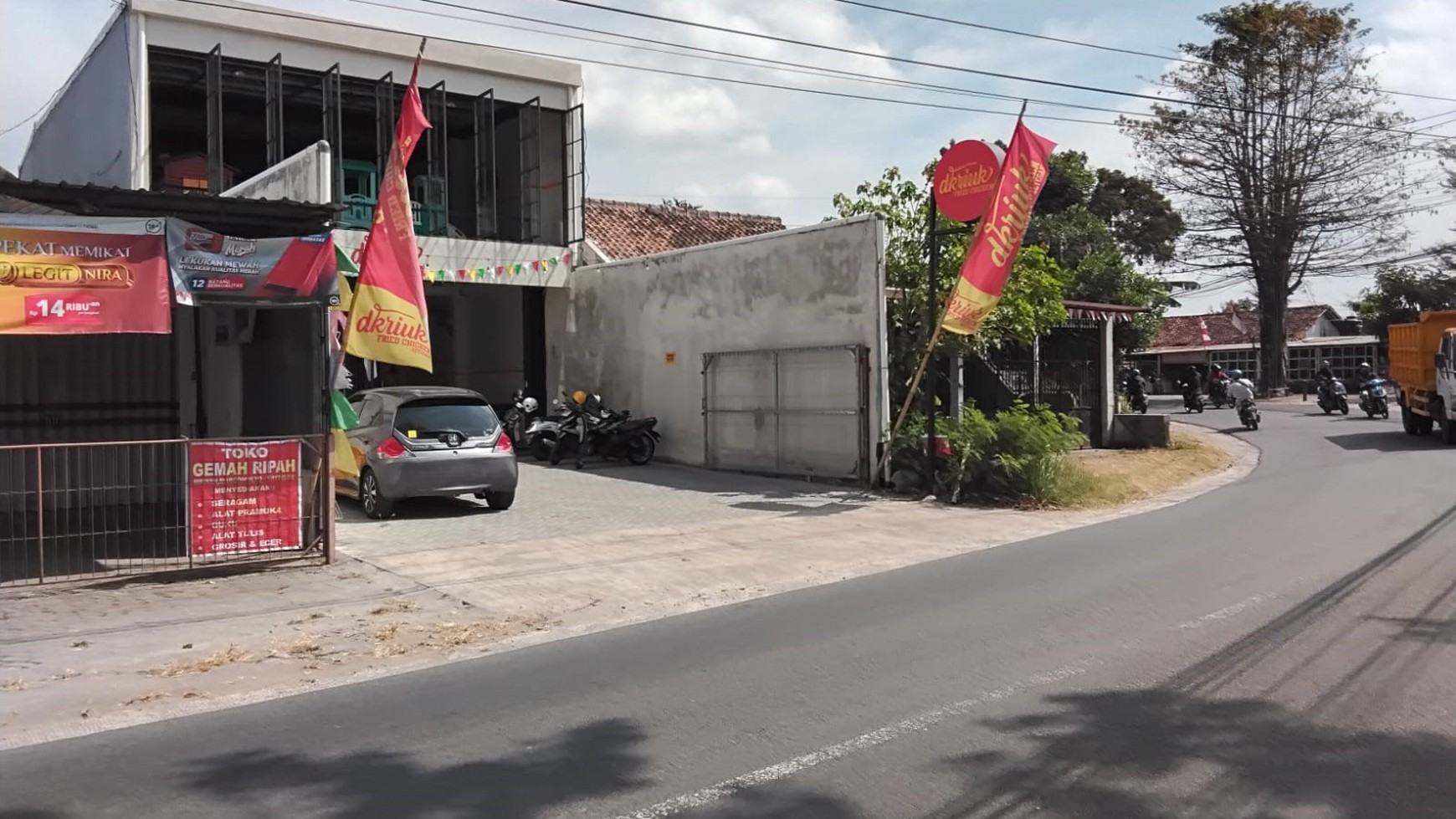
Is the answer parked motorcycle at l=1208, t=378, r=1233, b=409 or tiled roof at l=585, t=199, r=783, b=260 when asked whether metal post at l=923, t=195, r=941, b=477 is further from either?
parked motorcycle at l=1208, t=378, r=1233, b=409

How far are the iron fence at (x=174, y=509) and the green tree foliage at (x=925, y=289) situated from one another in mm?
9294

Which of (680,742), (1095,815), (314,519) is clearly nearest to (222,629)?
(314,519)

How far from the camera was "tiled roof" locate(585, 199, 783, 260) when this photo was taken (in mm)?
27247

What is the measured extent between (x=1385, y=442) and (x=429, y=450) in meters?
18.9

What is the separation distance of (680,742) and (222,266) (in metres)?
7.05

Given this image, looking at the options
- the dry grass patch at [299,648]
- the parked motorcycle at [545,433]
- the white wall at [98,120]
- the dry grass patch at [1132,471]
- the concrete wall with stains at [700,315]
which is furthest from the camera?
the white wall at [98,120]

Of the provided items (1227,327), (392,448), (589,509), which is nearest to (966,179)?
(589,509)

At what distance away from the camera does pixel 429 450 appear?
43.8 ft

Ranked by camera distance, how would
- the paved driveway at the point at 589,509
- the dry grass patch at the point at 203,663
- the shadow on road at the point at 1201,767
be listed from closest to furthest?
the shadow on road at the point at 1201,767, the dry grass patch at the point at 203,663, the paved driveway at the point at 589,509

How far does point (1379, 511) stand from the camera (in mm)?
12797

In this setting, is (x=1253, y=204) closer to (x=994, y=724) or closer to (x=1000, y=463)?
(x=1000, y=463)

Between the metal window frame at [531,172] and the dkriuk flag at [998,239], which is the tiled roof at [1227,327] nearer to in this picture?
the metal window frame at [531,172]

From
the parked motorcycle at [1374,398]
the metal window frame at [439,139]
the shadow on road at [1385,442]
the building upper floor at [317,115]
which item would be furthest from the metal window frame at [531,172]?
the parked motorcycle at [1374,398]

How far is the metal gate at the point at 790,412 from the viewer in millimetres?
16516
